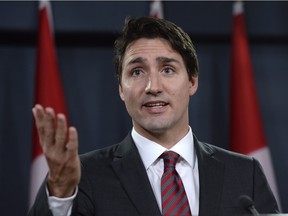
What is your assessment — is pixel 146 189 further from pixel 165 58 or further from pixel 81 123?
pixel 81 123

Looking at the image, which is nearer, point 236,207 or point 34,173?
point 236,207

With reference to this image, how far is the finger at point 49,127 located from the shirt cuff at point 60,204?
0.14 meters

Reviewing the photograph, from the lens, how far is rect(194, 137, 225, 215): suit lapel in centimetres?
148

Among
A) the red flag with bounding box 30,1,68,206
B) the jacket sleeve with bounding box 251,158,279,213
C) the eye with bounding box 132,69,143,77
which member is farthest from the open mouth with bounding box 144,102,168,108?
the red flag with bounding box 30,1,68,206

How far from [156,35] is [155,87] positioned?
20cm

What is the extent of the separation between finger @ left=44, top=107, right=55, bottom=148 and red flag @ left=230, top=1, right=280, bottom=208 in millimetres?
1856

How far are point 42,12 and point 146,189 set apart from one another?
166 centimetres

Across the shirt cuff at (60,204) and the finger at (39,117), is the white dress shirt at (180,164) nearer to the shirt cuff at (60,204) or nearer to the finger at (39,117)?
the shirt cuff at (60,204)

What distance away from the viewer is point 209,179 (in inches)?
60.5

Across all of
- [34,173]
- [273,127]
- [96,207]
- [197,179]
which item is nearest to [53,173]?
[96,207]

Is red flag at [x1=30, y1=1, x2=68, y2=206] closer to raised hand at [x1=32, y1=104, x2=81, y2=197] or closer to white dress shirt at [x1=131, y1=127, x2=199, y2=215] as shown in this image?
white dress shirt at [x1=131, y1=127, x2=199, y2=215]

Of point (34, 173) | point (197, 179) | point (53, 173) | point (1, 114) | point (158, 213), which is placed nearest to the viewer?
point (53, 173)

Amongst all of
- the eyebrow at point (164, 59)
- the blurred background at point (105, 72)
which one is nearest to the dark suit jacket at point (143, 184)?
the eyebrow at point (164, 59)

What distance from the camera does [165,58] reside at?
1.62m
